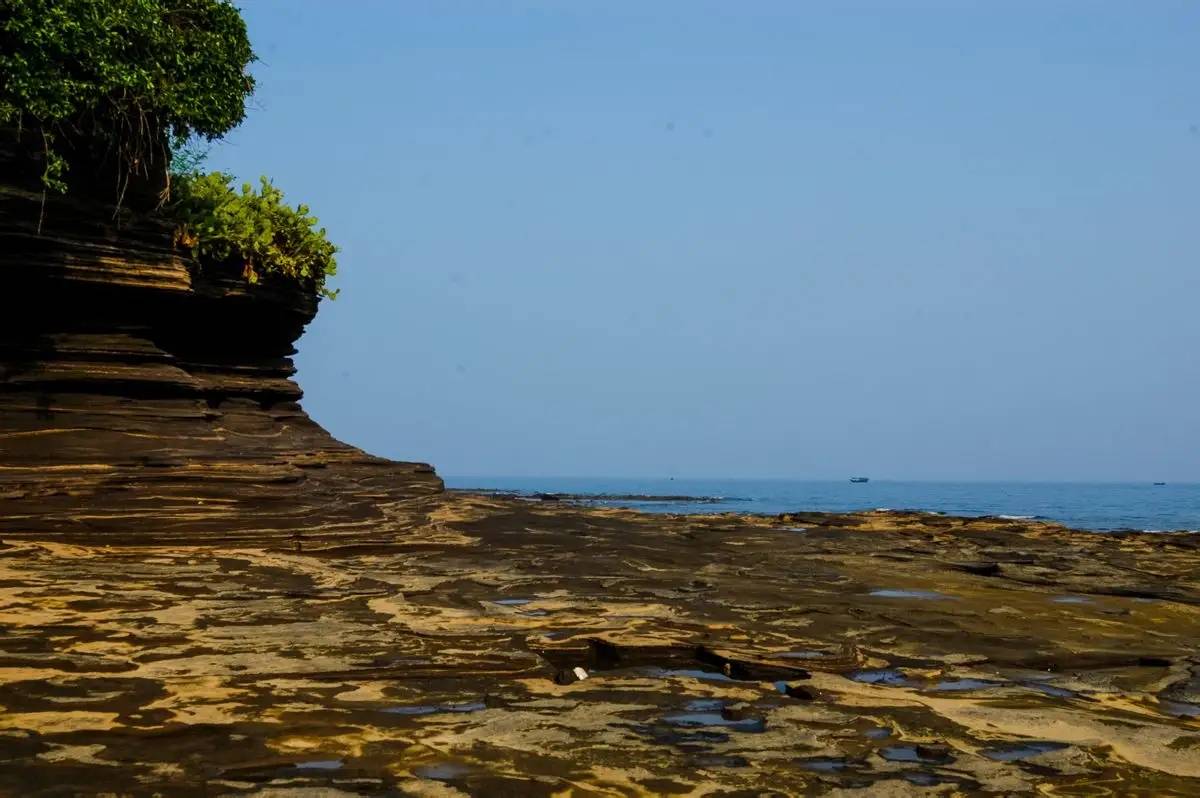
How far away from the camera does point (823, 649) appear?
1067 centimetres

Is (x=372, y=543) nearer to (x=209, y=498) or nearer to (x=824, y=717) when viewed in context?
(x=209, y=498)

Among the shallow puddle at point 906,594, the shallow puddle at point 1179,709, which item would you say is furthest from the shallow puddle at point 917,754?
the shallow puddle at point 906,594

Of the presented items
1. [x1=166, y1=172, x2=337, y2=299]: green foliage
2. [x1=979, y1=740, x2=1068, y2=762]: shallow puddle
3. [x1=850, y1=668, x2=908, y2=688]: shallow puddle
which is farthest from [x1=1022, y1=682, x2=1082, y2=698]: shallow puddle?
[x1=166, y1=172, x2=337, y2=299]: green foliage

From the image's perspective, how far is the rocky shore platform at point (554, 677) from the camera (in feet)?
20.7

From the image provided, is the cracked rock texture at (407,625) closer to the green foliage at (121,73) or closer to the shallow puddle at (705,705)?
the shallow puddle at (705,705)

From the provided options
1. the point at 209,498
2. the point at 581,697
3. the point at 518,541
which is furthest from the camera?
the point at 518,541

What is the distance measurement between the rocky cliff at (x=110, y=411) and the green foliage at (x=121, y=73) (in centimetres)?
118

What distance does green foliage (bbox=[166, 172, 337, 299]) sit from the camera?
23984 millimetres

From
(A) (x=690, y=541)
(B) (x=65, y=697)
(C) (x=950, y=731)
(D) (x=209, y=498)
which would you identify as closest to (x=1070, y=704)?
(C) (x=950, y=731)

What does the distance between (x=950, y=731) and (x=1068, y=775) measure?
1.11 metres

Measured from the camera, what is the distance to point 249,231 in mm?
24812

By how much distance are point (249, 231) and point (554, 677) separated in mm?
19157

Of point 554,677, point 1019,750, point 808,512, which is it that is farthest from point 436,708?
point 808,512

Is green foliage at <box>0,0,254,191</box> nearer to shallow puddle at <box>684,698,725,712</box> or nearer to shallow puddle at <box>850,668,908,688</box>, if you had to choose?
shallow puddle at <box>684,698,725,712</box>
